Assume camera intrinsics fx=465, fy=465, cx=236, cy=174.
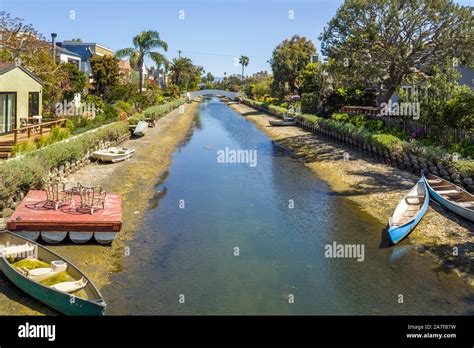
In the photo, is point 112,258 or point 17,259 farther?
point 112,258

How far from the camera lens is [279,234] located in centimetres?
2052

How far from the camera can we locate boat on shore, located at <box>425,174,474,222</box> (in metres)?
21.3

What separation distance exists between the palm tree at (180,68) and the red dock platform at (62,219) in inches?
4735

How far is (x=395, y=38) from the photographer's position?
4312 centimetres

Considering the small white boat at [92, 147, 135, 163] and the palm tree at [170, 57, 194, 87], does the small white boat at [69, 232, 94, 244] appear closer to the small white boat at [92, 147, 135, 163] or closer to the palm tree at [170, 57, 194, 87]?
the small white boat at [92, 147, 135, 163]

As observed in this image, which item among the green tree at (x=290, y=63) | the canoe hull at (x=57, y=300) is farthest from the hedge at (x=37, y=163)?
the green tree at (x=290, y=63)

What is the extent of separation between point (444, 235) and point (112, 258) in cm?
1352

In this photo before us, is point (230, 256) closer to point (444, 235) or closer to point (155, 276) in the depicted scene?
point (155, 276)

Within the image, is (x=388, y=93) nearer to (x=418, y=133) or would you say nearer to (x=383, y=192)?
(x=418, y=133)

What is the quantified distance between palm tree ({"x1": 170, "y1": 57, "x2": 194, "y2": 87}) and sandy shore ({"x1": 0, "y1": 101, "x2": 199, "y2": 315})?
86.5 m

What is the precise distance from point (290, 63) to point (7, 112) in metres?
61.0

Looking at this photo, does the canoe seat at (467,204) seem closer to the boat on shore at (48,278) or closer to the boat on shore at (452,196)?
the boat on shore at (452,196)

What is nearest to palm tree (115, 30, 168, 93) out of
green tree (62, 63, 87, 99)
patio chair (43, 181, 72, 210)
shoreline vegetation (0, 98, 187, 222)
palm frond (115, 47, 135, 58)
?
palm frond (115, 47, 135, 58)
